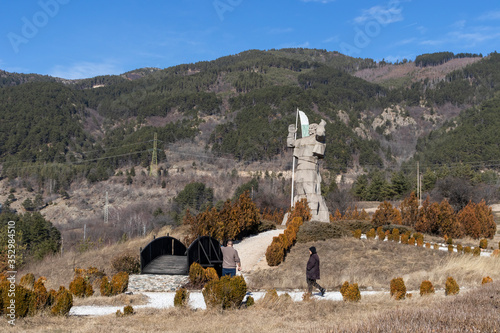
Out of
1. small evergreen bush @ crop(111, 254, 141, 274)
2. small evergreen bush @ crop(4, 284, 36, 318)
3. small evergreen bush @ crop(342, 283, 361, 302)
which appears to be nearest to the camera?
small evergreen bush @ crop(4, 284, 36, 318)

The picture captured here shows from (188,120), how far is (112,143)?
17.8m

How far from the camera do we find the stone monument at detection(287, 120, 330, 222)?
83.4ft

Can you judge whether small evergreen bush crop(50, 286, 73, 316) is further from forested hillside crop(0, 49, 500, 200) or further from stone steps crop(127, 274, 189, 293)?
forested hillside crop(0, 49, 500, 200)

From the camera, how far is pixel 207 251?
14.2 metres

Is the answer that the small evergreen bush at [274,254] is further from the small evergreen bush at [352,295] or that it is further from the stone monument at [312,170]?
the stone monument at [312,170]

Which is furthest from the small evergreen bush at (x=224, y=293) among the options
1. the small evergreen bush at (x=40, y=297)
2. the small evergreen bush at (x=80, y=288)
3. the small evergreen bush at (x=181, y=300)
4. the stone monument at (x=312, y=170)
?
the stone monument at (x=312, y=170)

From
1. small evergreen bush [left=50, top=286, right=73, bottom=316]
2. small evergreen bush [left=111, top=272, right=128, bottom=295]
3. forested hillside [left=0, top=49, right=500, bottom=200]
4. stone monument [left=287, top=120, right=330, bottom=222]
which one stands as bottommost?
small evergreen bush [left=111, top=272, right=128, bottom=295]

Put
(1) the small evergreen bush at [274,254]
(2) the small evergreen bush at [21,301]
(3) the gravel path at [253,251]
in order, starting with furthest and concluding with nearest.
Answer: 1. (3) the gravel path at [253,251]
2. (1) the small evergreen bush at [274,254]
3. (2) the small evergreen bush at [21,301]

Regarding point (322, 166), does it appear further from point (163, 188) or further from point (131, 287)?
point (131, 287)

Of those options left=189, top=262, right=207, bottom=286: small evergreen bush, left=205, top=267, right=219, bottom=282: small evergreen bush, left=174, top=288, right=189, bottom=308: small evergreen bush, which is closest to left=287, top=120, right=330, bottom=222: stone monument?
left=189, top=262, right=207, bottom=286: small evergreen bush

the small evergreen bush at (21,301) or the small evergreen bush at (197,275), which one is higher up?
the small evergreen bush at (21,301)

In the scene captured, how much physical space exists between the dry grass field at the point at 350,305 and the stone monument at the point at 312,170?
636 centimetres

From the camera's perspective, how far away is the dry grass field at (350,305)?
5.74 metres

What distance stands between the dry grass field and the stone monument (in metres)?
6.36
